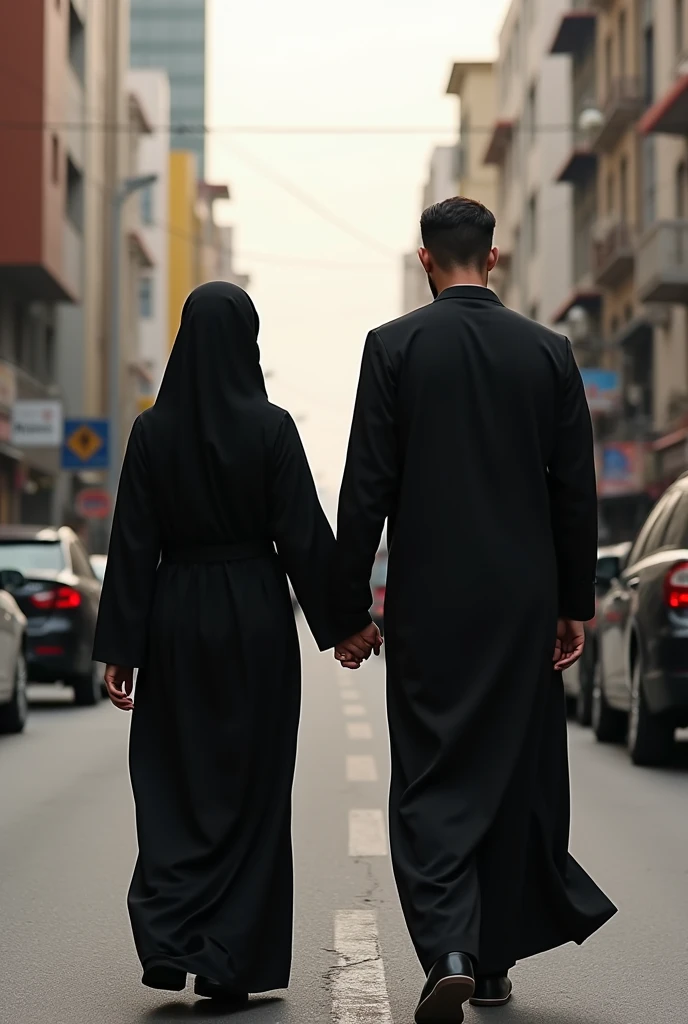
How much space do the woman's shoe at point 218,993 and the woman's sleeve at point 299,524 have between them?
0.95 metres

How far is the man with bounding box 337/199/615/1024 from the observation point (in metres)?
5.19

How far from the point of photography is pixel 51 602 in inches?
714

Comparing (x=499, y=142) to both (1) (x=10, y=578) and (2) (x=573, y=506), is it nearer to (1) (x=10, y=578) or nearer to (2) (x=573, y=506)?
(1) (x=10, y=578)

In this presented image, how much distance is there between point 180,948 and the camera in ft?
17.7

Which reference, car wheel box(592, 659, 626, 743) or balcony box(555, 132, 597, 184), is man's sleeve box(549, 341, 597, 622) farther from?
balcony box(555, 132, 597, 184)

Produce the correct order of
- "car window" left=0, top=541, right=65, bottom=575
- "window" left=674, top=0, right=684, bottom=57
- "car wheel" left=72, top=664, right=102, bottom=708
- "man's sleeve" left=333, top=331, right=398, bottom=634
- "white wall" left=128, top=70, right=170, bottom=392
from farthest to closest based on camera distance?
"white wall" left=128, top=70, right=170, bottom=392 → "window" left=674, top=0, right=684, bottom=57 → "car wheel" left=72, top=664, right=102, bottom=708 → "car window" left=0, top=541, right=65, bottom=575 → "man's sleeve" left=333, top=331, right=398, bottom=634

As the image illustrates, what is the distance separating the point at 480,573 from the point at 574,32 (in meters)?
53.3

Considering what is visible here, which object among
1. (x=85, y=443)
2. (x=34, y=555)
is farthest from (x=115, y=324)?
(x=34, y=555)

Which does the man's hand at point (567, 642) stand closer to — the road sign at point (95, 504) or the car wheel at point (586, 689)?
the car wheel at point (586, 689)

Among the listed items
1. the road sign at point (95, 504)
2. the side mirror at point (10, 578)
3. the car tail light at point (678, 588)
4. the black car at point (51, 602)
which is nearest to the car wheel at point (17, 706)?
the side mirror at point (10, 578)

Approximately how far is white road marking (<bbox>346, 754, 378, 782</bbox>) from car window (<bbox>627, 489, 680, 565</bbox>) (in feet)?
7.22

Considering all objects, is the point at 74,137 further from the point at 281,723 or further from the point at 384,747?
the point at 281,723

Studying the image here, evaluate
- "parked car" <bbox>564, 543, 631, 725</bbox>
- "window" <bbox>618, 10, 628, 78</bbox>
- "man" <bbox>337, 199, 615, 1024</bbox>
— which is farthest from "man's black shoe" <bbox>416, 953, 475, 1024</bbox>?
"window" <bbox>618, 10, 628, 78</bbox>

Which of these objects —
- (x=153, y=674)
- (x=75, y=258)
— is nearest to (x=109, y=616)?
(x=153, y=674)
